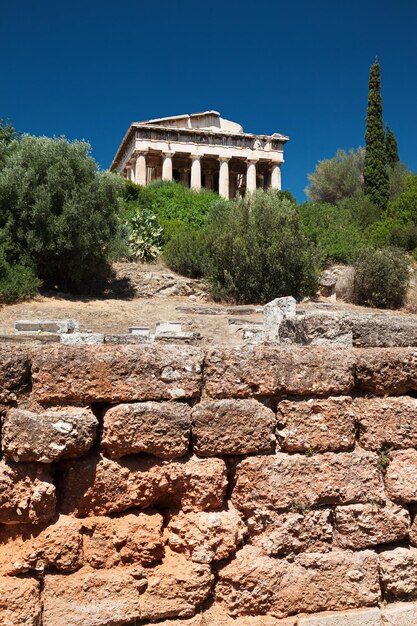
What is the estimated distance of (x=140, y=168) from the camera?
147 feet

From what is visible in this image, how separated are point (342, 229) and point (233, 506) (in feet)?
91.2

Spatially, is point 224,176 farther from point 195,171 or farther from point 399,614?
point 399,614

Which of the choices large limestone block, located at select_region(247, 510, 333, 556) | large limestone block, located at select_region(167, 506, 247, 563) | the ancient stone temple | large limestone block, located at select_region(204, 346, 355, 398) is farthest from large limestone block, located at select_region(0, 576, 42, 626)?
the ancient stone temple

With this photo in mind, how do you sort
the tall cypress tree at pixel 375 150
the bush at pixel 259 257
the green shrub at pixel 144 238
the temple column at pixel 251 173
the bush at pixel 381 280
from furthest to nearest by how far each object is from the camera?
1. the temple column at pixel 251 173
2. the tall cypress tree at pixel 375 150
3. the green shrub at pixel 144 238
4. the bush at pixel 381 280
5. the bush at pixel 259 257

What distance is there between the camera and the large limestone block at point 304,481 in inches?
122

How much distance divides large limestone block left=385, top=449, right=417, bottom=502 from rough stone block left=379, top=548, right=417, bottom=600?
329mm

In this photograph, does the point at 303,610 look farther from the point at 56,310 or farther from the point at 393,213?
the point at 393,213

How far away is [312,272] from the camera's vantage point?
22.8 m

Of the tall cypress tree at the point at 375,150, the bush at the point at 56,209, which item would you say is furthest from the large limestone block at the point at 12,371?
the tall cypress tree at the point at 375,150

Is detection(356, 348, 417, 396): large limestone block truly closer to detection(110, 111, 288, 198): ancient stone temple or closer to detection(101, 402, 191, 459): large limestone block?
detection(101, 402, 191, 459): large limestone block

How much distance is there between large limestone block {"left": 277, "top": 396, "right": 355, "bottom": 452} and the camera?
3.17m

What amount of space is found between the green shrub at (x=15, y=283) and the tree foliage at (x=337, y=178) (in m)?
30.5

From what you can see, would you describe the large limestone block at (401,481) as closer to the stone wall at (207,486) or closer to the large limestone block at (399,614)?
the stone wall at (207,486)

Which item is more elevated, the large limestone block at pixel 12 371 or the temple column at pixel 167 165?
the temple column at pixel 167 165
